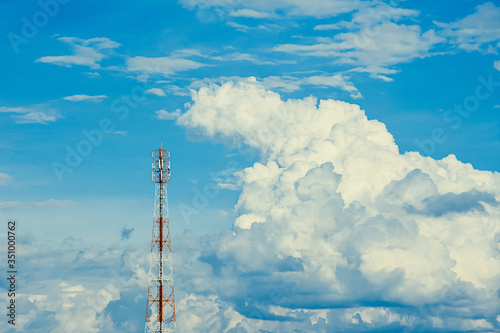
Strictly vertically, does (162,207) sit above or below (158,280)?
above

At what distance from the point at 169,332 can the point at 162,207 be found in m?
24.7

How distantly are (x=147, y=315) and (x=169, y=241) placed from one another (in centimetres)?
1505

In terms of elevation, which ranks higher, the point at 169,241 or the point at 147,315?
the point at 169,241

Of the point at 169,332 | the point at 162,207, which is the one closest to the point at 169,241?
the point at 162,207

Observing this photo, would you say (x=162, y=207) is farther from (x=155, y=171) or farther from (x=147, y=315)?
(x=147, y=315)

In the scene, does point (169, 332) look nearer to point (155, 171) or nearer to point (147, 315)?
point (147, 315)

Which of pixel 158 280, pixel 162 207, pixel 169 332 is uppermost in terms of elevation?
pixel 162 207

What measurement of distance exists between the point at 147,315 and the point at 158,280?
709 centimetres

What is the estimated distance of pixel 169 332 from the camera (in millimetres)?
165875

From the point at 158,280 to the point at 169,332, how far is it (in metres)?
10.3

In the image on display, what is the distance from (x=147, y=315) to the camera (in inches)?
6521

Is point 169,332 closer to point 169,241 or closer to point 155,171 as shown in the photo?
point 169,241

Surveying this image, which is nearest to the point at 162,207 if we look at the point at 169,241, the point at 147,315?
the point at 169,241

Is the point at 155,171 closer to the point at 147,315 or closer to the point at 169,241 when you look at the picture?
the point at 169,241
